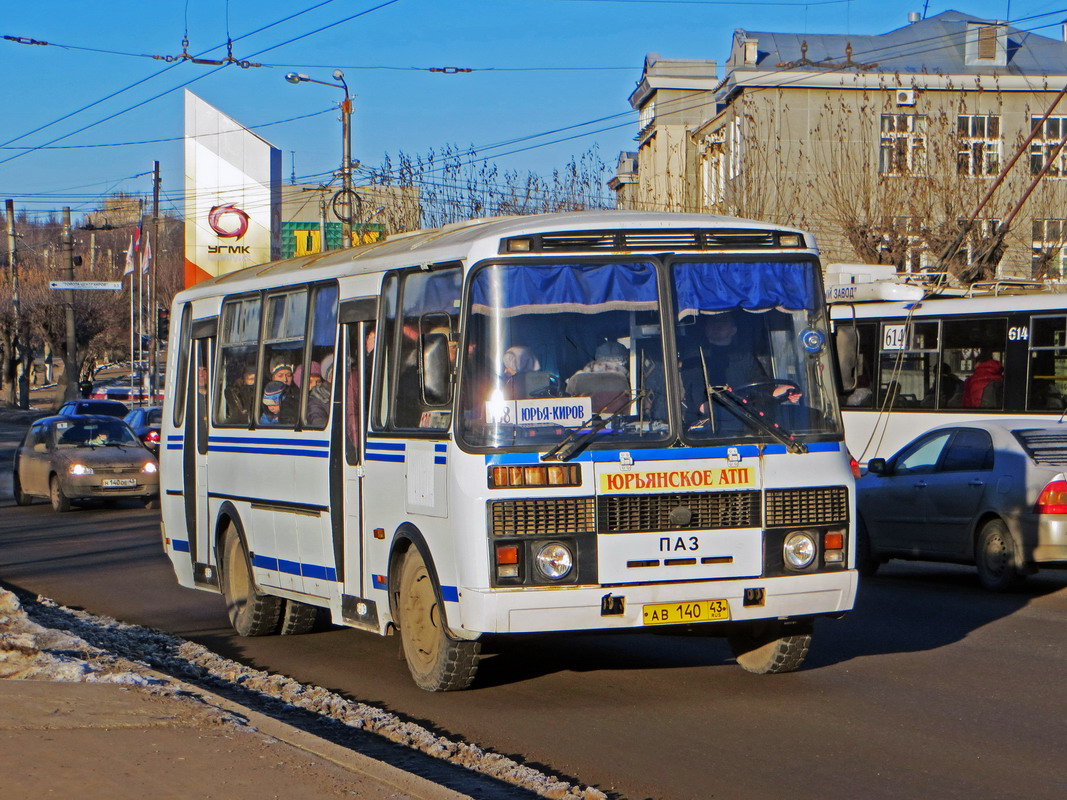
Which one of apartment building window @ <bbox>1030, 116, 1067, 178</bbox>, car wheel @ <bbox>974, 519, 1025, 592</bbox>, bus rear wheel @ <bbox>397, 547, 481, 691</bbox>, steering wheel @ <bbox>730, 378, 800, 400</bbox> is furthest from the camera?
apartment building window @ <bbox>1030, 116, 1067, 178</bbox>

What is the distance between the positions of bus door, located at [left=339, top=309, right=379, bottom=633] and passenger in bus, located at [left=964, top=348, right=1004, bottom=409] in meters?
13.6

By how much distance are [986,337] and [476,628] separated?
15196mm

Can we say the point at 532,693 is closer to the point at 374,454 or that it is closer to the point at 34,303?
the point at 374,454

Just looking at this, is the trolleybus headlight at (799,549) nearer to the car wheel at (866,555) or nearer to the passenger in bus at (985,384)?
the car wheel at (866,555)

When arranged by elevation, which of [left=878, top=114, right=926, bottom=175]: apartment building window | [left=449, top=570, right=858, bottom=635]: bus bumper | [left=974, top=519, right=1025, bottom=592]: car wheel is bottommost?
[left=974, top=519, right=1025, bottom=592]: car wheel

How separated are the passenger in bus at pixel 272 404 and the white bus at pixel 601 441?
1565mm

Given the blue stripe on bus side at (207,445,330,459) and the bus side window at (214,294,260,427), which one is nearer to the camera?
the blue stripe on bus side at (207,445,330,459)

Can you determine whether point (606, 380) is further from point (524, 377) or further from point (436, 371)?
point (436, 371)

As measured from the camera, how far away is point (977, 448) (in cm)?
1427

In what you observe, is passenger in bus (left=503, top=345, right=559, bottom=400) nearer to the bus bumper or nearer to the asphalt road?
the bus bumper

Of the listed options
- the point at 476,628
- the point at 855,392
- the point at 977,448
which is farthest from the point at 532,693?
the point at 977,448

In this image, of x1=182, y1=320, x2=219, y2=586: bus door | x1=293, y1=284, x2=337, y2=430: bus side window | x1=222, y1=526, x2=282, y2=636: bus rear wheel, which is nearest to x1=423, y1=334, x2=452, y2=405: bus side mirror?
x1=293, y1=284, x2=337, y2=430: bus side window

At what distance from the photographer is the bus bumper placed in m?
7.81

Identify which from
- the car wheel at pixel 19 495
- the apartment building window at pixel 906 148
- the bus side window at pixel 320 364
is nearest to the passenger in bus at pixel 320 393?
the bus side window at pixel 320 364
